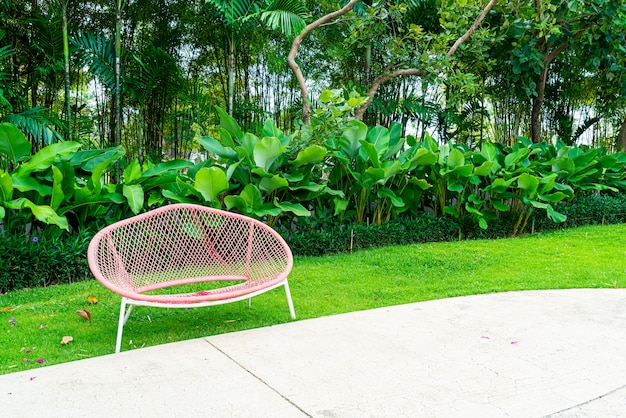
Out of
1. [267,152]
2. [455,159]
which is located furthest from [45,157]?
[455,159]

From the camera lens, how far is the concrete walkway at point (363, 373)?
1.85 meters

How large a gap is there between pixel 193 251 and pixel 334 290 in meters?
1.06

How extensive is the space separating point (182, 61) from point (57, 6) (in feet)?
6.17

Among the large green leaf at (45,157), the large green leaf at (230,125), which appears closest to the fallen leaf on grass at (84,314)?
the large green leaf at (45,157)

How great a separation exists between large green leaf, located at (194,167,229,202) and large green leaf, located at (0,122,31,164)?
4.25 ft

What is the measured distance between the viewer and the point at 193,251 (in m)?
3.21

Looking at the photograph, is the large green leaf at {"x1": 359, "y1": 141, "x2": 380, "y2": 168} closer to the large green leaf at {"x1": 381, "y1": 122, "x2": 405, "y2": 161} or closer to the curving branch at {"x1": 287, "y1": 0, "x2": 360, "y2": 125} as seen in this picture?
the large green leaf at {"x1": 381, "y1": 122, "x2": 405, "y2": 161}

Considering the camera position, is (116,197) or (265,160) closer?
(116,197)

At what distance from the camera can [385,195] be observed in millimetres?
5023

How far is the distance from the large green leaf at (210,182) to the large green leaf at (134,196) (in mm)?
435

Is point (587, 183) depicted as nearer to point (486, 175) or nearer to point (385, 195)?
point (486, 175)

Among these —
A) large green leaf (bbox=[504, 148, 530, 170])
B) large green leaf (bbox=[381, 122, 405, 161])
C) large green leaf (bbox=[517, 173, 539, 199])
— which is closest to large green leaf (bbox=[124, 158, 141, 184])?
large green leaf (bbox=[381, 122, 405, 161])

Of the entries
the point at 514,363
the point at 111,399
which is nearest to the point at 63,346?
the point at 111,399

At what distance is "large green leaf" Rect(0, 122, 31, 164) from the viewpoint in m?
3.74
